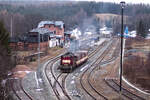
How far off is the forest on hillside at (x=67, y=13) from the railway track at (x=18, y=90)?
2505 cm

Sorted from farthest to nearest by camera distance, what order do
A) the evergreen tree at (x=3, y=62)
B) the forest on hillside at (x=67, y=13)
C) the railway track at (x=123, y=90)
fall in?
the forest on hillside at (x=67, y=13) → the railway track at (x=123, y=90) → the evergreen tree at (x=3, y=62)

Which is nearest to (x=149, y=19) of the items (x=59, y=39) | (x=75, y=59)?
(x=59, y=39)

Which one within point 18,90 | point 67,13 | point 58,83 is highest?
point 67,13

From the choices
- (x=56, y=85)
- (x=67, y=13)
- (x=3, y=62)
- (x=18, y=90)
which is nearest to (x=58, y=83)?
(x=56, y=85)

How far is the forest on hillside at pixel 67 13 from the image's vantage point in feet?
167

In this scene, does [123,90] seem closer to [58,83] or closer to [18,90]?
[58,83]

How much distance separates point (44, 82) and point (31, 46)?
60.5 feet

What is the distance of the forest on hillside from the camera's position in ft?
167

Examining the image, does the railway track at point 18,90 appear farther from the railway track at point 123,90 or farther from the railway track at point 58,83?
the railway track at point 123,90

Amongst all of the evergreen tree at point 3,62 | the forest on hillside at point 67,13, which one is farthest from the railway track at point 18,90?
the forest on hillside at point 67,13

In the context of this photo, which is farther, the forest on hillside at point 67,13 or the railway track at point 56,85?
the forest on hillside at point 67,13

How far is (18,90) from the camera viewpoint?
14703 mm

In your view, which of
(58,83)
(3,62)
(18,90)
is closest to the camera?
(18,90)

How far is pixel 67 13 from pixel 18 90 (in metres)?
63.8
